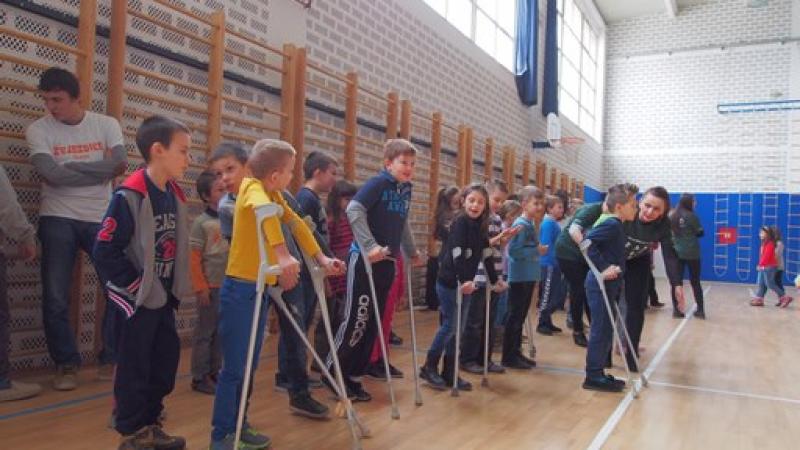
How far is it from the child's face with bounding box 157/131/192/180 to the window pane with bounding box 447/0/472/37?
653 centimetres

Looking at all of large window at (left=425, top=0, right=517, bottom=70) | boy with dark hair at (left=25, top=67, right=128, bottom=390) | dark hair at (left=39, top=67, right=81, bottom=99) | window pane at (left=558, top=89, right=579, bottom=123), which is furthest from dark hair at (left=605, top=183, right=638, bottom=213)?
window pane at (left=558, top=89, right=579, bottom=123)

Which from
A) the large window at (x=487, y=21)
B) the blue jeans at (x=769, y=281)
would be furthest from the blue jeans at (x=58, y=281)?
the blue jeans at (x=769, y=281)

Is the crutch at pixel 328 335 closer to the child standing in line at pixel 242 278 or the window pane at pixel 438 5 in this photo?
the child standing in line at pixel 242 278

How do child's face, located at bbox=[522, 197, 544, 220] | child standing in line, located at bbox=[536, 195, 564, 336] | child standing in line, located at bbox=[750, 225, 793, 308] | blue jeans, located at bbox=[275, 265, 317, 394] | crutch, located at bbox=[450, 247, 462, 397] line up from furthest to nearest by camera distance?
child standing in line, located at bbox=[750, 225, 793, 308]
child standing in line, located at bbox=[536, 195, 564, 336]
child's face, located at bbox=[522, 197, 544, 220]
crutch, located at bbox=[450, 247, 462, 397]
blue jeans, located at bbox=[275, 265, 317, 394]

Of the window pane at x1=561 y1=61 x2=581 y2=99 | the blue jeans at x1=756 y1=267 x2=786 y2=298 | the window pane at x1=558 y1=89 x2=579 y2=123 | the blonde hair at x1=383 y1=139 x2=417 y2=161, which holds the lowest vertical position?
the blue jeans at x1=756 y1=267 x2=786 y2=298

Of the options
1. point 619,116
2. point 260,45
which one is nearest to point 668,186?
point 619,116

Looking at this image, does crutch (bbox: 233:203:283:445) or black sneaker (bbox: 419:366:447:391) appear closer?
crutch (bbox: 233:203:283:445)

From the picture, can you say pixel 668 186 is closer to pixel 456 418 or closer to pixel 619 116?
pixel 619 116

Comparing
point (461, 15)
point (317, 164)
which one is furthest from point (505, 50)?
point (317, 164)

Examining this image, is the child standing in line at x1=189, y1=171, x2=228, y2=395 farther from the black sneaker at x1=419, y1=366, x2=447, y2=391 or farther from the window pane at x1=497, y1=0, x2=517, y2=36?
the window pane at x1=497, y1=0, x2=517, y2=36

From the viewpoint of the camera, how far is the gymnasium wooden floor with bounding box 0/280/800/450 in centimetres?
256

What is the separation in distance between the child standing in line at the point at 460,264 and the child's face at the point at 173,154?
159cm

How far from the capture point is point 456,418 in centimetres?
297

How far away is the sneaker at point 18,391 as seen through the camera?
278cm
